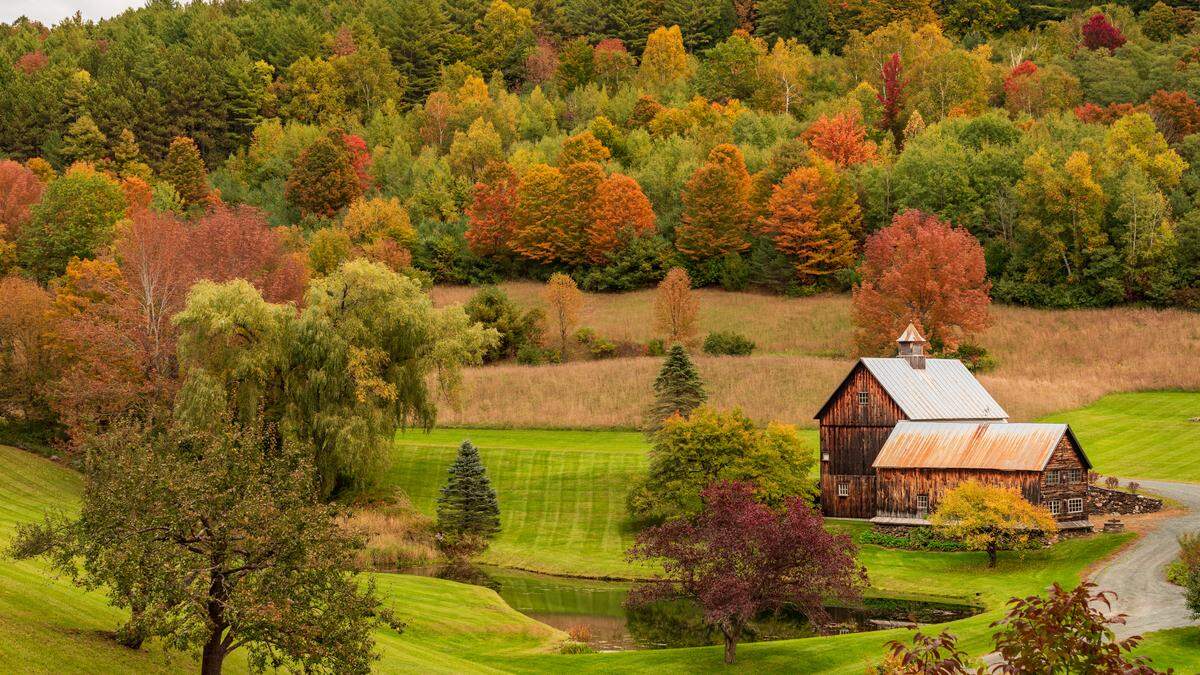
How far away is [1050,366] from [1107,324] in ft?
24.4

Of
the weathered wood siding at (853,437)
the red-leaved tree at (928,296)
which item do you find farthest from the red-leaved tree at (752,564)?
the red-leaved tree at (928,296)

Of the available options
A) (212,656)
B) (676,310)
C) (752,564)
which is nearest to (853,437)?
(752,564)

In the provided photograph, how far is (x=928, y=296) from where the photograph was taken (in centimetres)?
7575

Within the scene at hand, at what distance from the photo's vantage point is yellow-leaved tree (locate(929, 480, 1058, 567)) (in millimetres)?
46969

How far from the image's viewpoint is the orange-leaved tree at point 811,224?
94688 millimetres

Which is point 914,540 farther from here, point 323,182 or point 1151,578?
point 323,182

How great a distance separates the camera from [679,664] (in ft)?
111

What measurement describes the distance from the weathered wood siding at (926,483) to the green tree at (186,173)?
86867 millimetres

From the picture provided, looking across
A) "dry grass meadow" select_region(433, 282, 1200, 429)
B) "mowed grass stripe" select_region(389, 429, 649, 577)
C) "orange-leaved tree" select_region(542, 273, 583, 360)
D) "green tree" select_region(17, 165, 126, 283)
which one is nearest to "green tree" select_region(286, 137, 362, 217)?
"green tree" select_region(17, 165, 126, 283)

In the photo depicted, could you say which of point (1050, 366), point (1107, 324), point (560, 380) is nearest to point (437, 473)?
point (560, 380)

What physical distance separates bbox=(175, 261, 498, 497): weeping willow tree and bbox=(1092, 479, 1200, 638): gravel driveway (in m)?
27.2

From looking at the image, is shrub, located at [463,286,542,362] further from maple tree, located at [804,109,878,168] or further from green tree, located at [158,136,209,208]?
A: green tree, located at [158,136,209,208]

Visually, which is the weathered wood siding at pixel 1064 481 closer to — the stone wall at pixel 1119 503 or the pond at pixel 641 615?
the stone wall at pixel 1119 503

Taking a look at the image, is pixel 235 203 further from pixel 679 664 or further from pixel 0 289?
pixel 679 664
